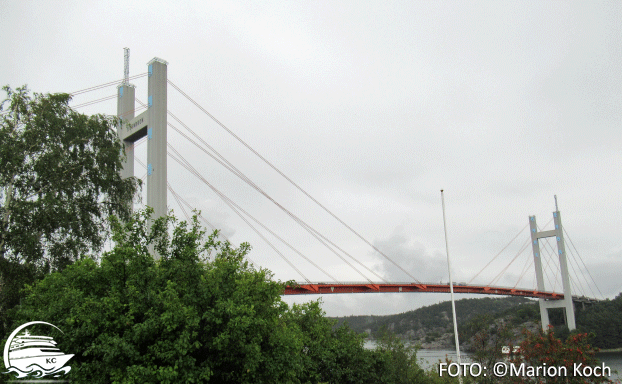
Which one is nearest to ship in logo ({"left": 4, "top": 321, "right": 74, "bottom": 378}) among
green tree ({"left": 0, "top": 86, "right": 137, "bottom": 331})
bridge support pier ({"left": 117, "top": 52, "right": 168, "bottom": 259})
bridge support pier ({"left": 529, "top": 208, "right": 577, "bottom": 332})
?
green tree ({"left": 0, "top": 86, "right": 137, "bottom": 331})

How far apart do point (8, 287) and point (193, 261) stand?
31.0ft

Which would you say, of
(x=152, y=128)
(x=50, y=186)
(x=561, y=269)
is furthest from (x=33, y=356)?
(x=561, y=269)

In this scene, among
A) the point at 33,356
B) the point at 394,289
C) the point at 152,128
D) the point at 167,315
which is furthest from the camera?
the point at 394,289

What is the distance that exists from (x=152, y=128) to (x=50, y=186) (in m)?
6.63

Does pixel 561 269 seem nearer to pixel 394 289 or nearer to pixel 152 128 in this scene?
pixel 394 289

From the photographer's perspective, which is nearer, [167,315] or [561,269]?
[167,315]

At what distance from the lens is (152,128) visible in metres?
24.8

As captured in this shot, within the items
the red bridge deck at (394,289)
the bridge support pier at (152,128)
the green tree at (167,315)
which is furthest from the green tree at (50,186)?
the red bridge deck at (394,289)

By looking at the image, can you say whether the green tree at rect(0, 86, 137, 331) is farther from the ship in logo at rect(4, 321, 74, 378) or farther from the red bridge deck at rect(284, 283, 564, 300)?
the red bridge deck at rect(284, 283, 564, 300)

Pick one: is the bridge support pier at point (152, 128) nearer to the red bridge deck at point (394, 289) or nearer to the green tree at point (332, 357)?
the red bridge deck at point (394, 289)

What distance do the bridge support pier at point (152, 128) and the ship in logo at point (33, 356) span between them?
9.81 meters

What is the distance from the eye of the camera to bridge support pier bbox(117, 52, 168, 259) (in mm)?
23391

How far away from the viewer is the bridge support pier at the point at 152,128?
23.4 meters

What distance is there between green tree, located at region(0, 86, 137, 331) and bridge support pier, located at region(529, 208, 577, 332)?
171 ft
